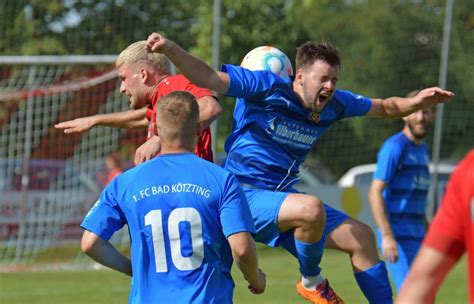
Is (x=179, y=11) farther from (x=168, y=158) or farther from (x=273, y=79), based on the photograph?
(x=168, y=158)

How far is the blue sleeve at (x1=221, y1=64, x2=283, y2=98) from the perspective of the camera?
628cm

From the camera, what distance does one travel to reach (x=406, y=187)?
9.90 metres

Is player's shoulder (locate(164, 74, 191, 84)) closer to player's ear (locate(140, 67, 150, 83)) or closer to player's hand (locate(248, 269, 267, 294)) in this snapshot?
player's ear (locate(140, 67, 150, 83))

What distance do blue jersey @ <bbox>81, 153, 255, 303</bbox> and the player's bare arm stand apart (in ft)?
14.6

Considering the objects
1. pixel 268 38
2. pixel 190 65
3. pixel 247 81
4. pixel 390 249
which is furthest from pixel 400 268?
pixel 268 38

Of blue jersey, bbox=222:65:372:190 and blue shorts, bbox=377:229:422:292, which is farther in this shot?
blue shorts, bbox=377:229:422:292

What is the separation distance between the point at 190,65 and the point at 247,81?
63 centimetres

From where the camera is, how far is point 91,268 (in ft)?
52.5

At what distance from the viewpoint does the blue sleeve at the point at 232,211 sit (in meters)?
5.07

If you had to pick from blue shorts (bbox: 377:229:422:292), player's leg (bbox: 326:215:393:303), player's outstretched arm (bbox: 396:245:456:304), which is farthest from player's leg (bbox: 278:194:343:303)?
player's outstretched arm (bbox: 396:245:456:304)

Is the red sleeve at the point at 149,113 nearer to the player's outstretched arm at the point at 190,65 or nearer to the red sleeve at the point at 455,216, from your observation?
the player's outstretched arm at the point at 190,65

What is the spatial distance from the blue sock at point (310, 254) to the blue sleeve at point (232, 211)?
64.8 inches

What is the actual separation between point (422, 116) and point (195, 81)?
14.3 ft

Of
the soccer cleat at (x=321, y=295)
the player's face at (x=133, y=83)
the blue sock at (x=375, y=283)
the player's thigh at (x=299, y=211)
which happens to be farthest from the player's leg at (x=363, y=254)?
the player's face at (x=133, y=83)
